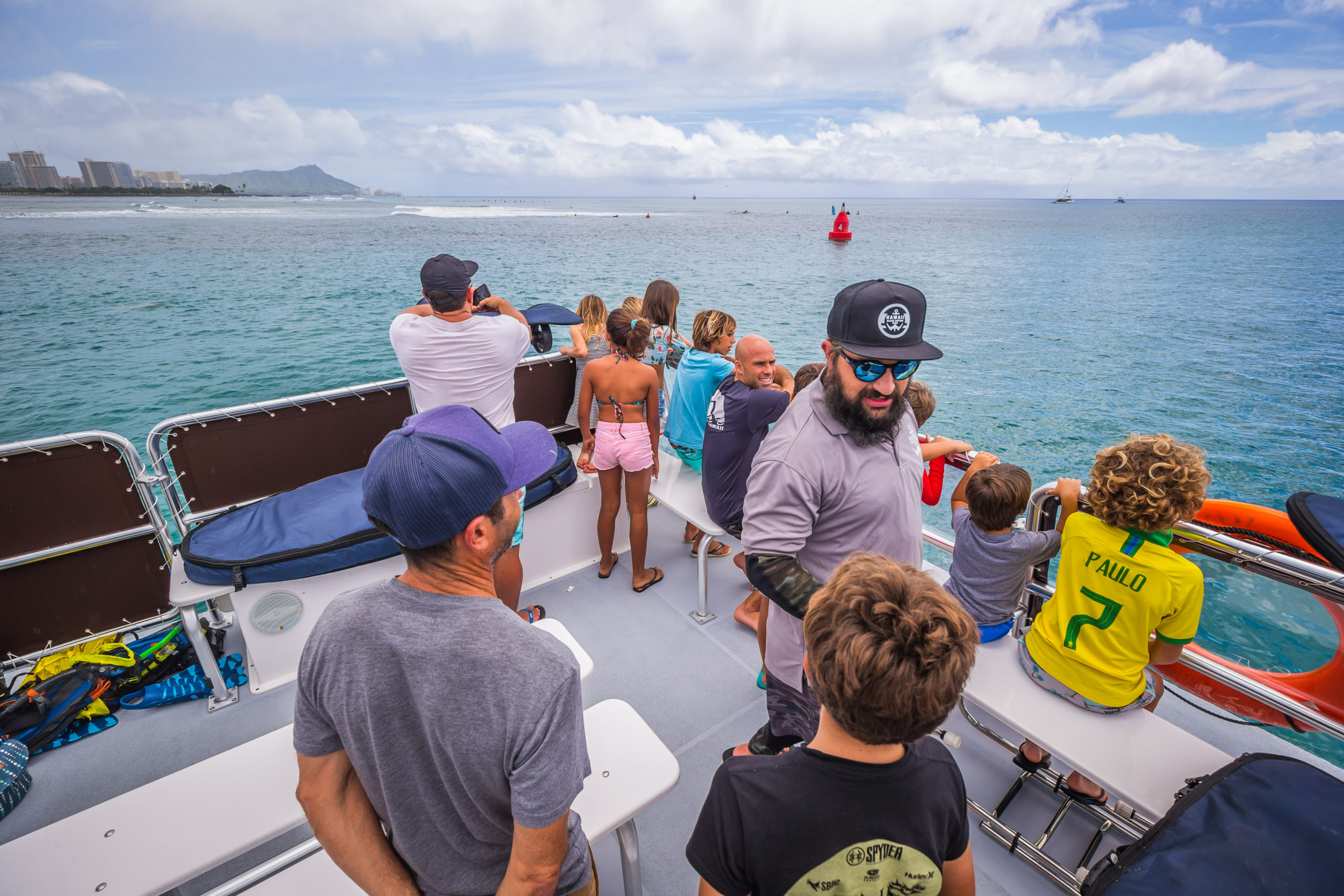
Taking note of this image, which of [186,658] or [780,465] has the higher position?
[780,465]

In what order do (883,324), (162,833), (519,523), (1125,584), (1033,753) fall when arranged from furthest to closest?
(1033,753) → (1125,584) → (883,324) → (162,833) → (519,523)

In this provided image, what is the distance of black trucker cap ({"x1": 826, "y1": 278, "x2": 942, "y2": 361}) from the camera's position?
179cm

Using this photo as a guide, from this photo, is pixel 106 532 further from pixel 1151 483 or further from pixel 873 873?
pixel 1151 483

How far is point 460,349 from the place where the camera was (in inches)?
120

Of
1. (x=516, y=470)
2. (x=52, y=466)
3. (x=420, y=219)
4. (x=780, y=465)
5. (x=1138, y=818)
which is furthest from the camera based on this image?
(x=420, y=219)

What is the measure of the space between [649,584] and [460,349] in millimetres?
1953

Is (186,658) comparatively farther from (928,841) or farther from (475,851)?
(928,841)

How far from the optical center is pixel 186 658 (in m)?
3.22

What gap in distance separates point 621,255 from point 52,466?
129ft

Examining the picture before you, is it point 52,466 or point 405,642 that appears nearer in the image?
point 405,642

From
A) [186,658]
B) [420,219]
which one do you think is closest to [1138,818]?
[186,658]

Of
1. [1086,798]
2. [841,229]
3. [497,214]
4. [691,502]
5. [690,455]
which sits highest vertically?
[497,214]

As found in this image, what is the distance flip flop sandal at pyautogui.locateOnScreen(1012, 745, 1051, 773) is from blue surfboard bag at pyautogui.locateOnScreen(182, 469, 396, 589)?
3088 millimetres

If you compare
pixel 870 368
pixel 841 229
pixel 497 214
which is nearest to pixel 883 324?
pixel 870 368
